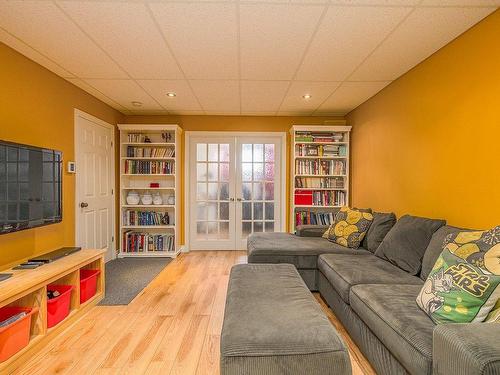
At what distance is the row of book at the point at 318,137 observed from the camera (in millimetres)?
4516

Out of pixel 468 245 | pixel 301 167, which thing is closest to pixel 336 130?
pixel 301 167

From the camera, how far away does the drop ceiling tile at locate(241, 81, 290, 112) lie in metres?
3.28

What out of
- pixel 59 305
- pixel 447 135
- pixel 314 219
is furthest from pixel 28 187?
pixel 314 219

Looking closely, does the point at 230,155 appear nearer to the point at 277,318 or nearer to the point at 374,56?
the point at 374,56

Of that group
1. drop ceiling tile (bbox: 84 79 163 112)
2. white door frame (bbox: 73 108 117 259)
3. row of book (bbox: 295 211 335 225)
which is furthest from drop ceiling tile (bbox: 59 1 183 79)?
row of book (bbox: 295 211 335 225)

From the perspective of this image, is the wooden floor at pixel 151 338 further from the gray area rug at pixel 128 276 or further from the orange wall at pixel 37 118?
the orange wall at pixel 37 118

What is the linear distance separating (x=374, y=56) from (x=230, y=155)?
109 inches

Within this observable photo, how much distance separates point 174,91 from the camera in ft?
11.6

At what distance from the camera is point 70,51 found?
2.46 metres

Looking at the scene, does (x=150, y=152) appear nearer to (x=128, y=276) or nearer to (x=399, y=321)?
(x=128, y=276)

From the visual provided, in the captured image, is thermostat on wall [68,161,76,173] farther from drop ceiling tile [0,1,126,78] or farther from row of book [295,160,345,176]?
row of book [295,160,345,176]

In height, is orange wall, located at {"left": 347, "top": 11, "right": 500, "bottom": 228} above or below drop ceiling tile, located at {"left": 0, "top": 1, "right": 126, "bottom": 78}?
below

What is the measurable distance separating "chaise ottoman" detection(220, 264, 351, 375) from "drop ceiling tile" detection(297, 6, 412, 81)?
6.32ft

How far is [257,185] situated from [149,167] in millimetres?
1793
